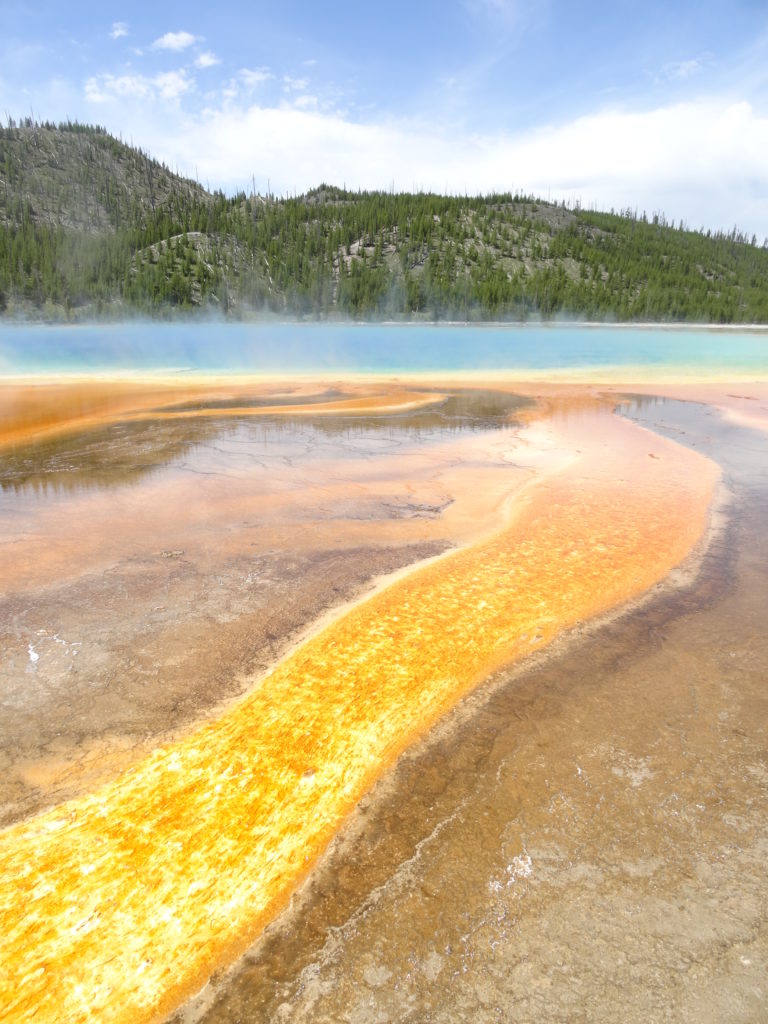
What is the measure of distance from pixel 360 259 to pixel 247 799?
380 feet

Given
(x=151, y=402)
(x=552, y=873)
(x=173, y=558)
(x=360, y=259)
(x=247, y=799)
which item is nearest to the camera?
(x=552, y=873)

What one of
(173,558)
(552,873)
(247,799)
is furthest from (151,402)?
(552,873)

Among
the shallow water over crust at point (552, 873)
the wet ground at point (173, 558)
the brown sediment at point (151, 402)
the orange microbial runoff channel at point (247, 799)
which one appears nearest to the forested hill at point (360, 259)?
the brown sediment at point (151, 402)

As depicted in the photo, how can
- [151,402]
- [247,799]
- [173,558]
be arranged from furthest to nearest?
[151,402] < [173,558] < [247,799]

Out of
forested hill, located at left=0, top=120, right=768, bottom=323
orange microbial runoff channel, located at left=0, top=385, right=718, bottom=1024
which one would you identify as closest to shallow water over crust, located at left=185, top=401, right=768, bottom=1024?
orange microbial runoff channel, located at left=0, top=385, right=718, bottom=1024

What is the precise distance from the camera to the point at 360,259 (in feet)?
359

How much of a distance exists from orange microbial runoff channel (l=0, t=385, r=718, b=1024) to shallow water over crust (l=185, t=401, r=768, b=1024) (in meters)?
0.13

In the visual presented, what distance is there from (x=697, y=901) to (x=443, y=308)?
9648 centimetres

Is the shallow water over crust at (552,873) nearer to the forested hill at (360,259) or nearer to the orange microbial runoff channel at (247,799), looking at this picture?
the orange microbial runoff channel at (247,799)

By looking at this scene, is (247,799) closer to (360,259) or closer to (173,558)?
(173,558)

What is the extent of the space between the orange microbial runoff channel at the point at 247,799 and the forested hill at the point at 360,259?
88.3 m

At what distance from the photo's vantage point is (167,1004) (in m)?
1.70

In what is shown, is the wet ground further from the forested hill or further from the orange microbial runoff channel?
the forested hill

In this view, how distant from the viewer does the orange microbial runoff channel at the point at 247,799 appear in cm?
180
